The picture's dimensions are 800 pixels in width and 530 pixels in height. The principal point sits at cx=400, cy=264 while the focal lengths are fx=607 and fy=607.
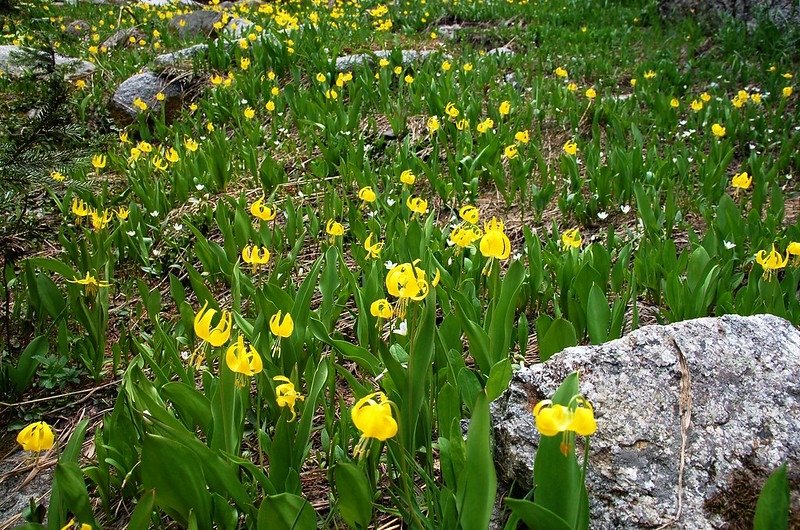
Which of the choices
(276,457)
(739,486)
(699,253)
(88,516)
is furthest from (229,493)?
(699,253)

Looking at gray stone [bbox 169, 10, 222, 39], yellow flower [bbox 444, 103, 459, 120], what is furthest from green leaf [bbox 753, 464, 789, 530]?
gray stone [bbox 169, 10, 222, 39]

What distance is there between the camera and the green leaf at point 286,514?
122 centimetres

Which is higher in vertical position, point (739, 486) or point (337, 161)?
point (739, 486)

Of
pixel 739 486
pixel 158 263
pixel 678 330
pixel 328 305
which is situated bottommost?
pixel 158 263

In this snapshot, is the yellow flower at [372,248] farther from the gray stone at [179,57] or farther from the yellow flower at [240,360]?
the gray stone at [179,57]

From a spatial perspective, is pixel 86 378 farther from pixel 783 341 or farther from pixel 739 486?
pixel 783 341

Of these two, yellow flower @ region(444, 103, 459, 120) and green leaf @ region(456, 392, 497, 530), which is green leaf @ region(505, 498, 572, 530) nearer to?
green leaf @ region(456, 392, 497, 530)

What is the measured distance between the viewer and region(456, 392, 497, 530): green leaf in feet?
3.90

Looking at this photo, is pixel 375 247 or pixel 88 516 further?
pixel 375 247

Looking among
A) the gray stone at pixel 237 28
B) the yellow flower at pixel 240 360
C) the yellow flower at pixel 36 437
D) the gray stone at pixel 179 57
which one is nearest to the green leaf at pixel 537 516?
the yellow flower at pixel 240 360

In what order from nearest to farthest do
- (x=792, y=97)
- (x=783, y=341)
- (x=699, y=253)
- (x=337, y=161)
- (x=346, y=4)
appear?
(x=783, y=341), (x=699, y=253), (x=337, y=161), (x=792, y=97), (x=346, y=4)

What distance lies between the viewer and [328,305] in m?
2.25

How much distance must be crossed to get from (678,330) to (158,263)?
8.37 feet

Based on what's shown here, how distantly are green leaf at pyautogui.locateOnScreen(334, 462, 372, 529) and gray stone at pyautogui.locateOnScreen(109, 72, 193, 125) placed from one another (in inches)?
193
